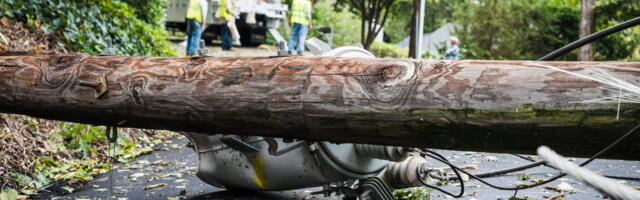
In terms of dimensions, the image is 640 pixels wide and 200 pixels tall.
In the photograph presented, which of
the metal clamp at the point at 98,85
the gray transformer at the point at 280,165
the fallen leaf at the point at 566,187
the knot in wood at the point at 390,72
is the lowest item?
the fallen leaf at the point at 566,187

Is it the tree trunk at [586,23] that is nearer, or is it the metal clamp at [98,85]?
the metal clamp at [98,85]

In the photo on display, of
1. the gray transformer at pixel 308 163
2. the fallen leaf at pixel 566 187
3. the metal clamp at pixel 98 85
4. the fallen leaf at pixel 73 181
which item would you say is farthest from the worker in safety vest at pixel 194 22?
the metal clamp at pixel 98 85

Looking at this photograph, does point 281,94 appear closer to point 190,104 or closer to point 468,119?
point 190,104

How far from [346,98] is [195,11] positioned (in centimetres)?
1080

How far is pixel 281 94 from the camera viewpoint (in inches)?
109

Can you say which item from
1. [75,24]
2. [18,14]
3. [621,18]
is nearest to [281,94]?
[18,14]

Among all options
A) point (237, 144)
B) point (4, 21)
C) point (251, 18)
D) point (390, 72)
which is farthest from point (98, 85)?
point (251, 18)

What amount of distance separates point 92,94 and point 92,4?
5.88 m

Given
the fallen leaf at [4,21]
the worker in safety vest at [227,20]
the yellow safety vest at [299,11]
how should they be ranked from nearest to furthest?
the fallen leaf at [4,21]
the yellow safety vest at [299,11]
the worker in safety vest at [227,20]

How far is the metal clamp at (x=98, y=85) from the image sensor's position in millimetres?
3263

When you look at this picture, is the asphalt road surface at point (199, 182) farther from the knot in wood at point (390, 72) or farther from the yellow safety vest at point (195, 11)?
the yellow safety vest at point (195, 11)

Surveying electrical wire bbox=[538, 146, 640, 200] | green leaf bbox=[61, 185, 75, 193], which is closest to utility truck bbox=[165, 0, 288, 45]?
green leaf bbox=[61, 185, 75, 193]

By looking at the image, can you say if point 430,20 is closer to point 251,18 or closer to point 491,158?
point 251,18

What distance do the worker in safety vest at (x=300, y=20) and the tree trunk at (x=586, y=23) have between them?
7.70m
